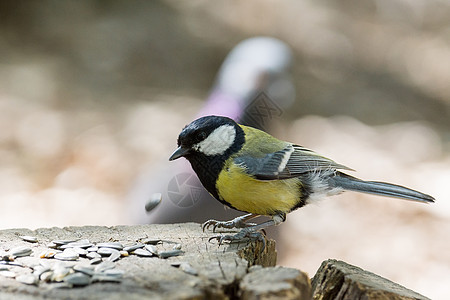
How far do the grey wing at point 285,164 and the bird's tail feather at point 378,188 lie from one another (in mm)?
91

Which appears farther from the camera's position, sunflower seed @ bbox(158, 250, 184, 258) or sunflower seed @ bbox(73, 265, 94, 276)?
sunflower seed @ bbox(158, 250, 184, 258)

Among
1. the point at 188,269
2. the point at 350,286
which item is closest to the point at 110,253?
the point at 188,269

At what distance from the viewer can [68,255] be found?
1871 millimetres

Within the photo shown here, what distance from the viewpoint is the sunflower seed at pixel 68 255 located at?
185 centimetres

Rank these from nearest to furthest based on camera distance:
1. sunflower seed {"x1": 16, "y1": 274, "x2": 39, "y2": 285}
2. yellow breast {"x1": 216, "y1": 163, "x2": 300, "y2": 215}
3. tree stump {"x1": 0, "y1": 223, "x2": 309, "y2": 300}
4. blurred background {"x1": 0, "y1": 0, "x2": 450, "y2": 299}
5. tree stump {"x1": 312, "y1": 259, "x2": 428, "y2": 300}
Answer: tree stump {"x1": 0, "y1": 223, "x2": 309, "y2": 300} → sunflower seed {"x1": 16, "y1": 274, "x2": 39, "y2": 285} → tree stump {"x1": 312, "y1": 259, "x2": 428, "y2": 300} → yellow breast {"x1": 216, "y1": 163, "x2": 300, "y2": 215} → blurred background {"x1": 0, "y1": 0, "x2": 450, "y2": 299}

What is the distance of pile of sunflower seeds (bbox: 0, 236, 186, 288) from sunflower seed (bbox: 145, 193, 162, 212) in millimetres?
1302

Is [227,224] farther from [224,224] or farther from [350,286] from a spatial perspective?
[350,286]

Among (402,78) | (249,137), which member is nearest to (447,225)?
(249,137)

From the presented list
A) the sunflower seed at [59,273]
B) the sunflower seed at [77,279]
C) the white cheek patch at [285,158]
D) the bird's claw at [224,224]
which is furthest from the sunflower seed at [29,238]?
the white cheek patch at [285,158]

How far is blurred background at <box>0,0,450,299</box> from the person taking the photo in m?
4.57

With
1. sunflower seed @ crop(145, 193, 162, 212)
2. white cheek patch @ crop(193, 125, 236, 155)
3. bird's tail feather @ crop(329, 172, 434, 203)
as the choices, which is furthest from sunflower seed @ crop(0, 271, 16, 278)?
sunflower seed @ crop(145, 193, 162, 212)

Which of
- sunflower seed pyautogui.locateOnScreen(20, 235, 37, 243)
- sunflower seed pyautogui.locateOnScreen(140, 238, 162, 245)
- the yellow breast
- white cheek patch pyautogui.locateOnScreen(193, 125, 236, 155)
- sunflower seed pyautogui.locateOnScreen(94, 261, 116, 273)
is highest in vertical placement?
white cheek patch pyautogui.locateOnScreen(193, 125, 236, 155)

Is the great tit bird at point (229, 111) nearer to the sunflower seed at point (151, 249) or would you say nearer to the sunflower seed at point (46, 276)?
the sunflower seed at point (151, 249)

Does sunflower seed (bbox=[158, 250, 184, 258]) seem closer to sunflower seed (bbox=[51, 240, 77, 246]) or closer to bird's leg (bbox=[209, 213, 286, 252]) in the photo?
bird's leg (bbox=[209, 213, 286, 252])
